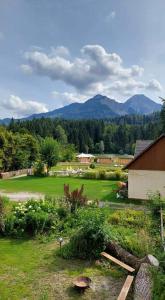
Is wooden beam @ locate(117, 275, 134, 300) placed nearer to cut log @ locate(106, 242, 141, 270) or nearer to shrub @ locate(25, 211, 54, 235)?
cut log @ locate(106, 242, 141, 270)

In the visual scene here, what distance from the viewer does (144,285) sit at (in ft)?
23.3

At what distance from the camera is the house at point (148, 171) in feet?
64.0

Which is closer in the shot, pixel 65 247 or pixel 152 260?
pixel 152 260

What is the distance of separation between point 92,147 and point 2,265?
331 feet

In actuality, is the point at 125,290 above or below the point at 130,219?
below

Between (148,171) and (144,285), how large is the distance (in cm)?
1333

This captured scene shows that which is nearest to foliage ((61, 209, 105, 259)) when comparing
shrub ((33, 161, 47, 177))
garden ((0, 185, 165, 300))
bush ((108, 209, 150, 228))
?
garden ((0, 185, 165, 300))

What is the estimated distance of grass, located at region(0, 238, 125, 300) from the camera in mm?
7559

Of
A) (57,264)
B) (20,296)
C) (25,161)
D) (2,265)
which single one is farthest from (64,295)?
(25,161)

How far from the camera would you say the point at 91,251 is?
9922mm

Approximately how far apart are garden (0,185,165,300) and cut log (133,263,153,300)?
425 millimetres

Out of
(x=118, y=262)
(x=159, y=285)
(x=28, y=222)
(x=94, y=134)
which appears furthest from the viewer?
(x=94, y=134)

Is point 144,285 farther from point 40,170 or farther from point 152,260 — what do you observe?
point 40,170

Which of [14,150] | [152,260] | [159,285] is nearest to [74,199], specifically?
[152,260]
